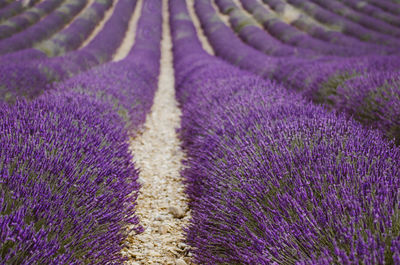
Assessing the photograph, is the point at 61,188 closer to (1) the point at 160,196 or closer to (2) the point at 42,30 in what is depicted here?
(1) the point at 160,196

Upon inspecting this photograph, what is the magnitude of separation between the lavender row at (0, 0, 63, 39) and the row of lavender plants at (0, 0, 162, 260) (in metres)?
12.1

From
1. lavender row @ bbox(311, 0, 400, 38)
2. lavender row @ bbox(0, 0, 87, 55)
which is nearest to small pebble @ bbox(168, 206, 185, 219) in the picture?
lavender row @ bbox(0, 0, 87, 55)

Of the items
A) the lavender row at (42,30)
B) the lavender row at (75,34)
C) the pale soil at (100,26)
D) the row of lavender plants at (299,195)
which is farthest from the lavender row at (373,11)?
the lavender row at (42,30)

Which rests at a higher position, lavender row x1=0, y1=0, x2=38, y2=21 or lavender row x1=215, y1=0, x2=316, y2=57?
lavender row x1=0, y1=0, x2=38, y2=21

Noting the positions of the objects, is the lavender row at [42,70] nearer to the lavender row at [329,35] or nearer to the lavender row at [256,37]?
the lavender row at [256,37]

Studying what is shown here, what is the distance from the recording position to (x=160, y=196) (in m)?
2.69

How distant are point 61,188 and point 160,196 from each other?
134cm

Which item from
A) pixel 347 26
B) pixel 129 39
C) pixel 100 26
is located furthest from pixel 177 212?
pixel 100 26

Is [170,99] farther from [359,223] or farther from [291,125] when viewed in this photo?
[359,223]

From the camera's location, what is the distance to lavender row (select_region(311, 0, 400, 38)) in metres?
13.3

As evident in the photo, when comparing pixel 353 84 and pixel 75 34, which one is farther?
pixel 75 34

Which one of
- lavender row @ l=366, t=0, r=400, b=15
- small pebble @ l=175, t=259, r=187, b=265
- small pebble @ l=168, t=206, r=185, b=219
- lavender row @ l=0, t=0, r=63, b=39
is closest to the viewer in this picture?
small pebble @ l=175, t=259, r=187, b=265

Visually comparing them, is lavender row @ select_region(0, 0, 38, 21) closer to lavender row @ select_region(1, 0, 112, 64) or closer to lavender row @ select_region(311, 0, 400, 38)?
lavender row @ select_region(1, 0, 112, 64)

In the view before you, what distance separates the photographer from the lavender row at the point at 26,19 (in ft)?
39.1
